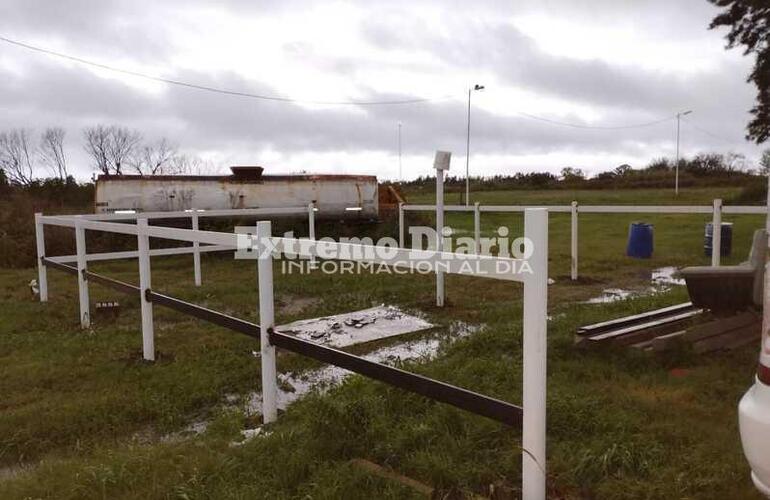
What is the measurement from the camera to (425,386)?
2.57m

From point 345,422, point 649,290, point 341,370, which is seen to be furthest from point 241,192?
point 345,422

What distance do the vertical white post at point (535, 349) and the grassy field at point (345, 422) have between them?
0.29 m

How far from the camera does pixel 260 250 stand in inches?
143

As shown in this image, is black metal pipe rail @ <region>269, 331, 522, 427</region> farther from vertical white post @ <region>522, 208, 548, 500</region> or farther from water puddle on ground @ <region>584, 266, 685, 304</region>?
water puddle on ground @ <region>584, 266, 685, 304</region>

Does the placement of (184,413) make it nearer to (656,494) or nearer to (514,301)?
(656,494)

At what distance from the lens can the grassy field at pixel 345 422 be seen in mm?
2785

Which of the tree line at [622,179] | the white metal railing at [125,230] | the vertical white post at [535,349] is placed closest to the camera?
the vertical white post at [535,349]

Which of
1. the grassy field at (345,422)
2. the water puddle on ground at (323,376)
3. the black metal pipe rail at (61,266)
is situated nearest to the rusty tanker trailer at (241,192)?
the black metal pipe rail at (61,266)

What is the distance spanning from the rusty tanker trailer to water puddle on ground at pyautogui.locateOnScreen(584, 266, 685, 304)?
7.80 metres

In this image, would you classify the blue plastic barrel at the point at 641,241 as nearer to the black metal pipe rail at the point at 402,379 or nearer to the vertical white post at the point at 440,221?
the vertical white post at the point at 440,221

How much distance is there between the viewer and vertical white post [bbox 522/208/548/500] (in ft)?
7.04

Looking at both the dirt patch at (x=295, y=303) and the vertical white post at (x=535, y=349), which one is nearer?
the vertical white post at (x=535, y=349)

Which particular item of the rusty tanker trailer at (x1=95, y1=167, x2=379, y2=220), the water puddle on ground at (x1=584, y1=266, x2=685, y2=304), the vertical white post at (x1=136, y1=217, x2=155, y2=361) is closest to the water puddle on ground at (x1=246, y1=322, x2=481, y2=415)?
the vertical white post at (x1=136, y1=217, x2=155, y2=361)

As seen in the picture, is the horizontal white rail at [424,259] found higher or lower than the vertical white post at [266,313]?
higher
